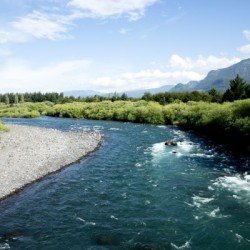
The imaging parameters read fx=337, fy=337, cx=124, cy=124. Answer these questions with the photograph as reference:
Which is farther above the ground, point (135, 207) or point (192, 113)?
point (192, 113)

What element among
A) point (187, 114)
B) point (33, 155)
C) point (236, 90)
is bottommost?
point (33, 155)

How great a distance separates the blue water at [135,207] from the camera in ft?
63.1

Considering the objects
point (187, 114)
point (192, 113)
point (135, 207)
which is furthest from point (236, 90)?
point (135, 207)

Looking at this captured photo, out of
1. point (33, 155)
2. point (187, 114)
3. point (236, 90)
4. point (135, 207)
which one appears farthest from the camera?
point (236, 90)

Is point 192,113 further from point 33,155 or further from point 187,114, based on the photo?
point 33,155

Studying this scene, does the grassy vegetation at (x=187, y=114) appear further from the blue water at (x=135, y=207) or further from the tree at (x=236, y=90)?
the tree at (x=236, y=90)

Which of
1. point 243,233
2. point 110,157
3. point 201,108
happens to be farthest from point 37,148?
point 201,108

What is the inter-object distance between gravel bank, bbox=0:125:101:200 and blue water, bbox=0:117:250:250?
1.54m

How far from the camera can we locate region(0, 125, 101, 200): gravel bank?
99.1 ft

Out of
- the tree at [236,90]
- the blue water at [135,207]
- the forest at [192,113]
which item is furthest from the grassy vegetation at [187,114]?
the tree at [236,90]

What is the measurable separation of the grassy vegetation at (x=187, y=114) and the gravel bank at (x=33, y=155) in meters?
20.3

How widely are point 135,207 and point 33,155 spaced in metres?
19.7

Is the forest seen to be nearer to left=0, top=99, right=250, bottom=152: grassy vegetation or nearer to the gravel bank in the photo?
left=0, top=99, right=250, bottom=152: grassy vegetation

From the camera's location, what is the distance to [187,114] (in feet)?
260
